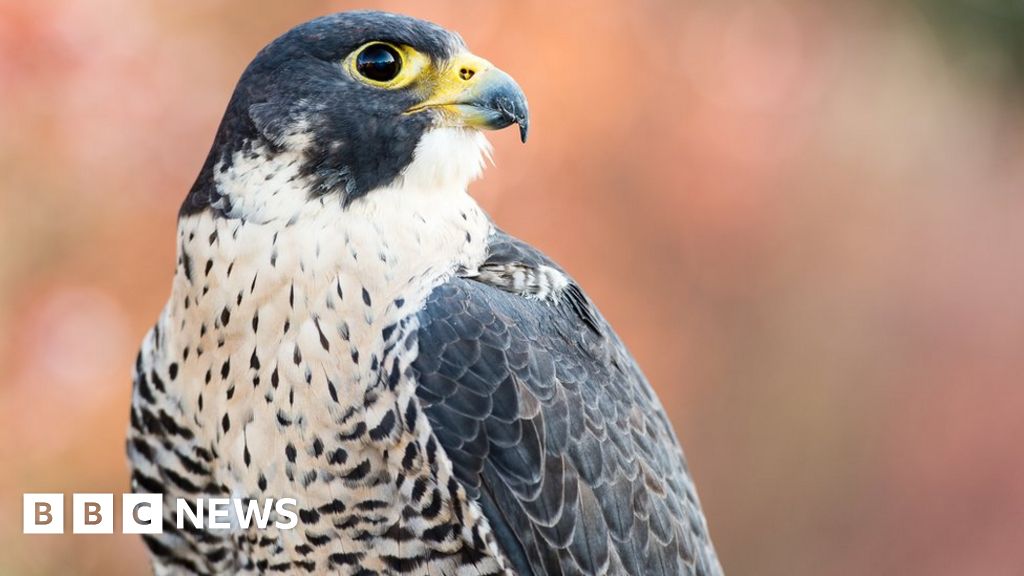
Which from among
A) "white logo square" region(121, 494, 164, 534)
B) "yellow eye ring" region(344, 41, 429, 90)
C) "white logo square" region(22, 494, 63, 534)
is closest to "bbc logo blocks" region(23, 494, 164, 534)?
"white logo square" region(22, 494, 63, 534)

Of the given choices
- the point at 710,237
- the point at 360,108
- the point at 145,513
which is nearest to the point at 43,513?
the point at 145,513

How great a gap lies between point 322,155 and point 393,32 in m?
0.38

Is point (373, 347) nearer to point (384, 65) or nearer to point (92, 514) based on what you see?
point (384, 65)

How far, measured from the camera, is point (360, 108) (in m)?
3.00

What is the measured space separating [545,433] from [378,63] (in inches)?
42.2

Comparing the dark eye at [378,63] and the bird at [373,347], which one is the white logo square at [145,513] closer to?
the bird at [373,347]

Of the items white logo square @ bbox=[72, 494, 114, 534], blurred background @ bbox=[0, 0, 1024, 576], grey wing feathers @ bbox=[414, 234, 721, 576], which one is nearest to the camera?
grey wing feathers @ bbox=[414, 234, 721, 576]

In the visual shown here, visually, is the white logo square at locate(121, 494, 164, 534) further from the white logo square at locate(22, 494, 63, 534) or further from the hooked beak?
the white logo square at locate(22, 494, 63, 534)

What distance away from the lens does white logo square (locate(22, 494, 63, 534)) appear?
558cm

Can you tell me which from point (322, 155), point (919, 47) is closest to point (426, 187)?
point (322, 155)

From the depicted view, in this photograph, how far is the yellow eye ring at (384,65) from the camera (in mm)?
3055

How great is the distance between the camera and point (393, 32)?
10.0ft

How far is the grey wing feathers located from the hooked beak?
402 mm

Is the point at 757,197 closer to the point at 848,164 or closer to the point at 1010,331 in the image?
the point at 848,164
